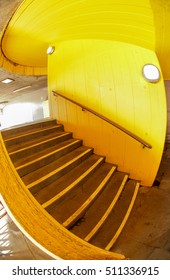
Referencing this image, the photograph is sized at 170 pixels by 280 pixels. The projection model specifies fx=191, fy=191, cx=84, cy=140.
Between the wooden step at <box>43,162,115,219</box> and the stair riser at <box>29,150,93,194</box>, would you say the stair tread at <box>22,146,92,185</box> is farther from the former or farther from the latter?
the wooden step at <box>43,162,115,219</box>

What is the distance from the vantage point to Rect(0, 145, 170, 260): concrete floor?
8.02ft

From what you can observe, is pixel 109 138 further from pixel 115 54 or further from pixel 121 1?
pixel 121 1

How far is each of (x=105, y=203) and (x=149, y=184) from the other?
1511 mm

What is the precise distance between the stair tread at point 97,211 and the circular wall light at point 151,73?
2.27 metres

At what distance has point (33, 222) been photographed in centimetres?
188

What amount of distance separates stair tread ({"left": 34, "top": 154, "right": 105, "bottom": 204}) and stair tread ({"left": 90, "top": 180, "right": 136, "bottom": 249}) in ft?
2.92

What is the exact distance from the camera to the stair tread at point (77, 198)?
2.84m

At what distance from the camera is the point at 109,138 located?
4652 millimetres

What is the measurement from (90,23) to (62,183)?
3289 mm

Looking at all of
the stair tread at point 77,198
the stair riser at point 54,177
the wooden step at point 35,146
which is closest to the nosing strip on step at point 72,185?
the stair tread at point 77,198

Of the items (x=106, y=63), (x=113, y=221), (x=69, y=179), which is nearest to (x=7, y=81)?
(x=106, y=63)

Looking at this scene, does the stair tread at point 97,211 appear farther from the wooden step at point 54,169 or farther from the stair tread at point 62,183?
the wooden step at point 54,169

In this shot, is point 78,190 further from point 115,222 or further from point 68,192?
point 115,222
